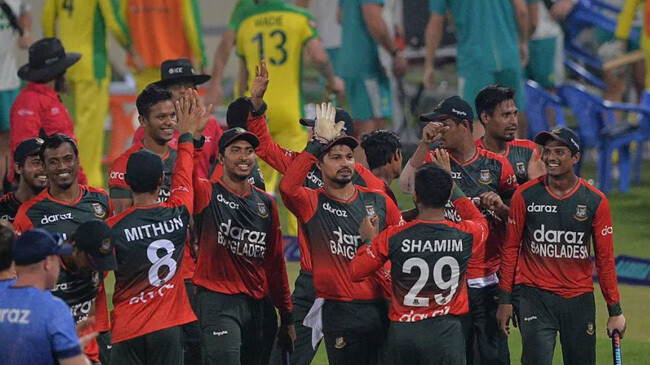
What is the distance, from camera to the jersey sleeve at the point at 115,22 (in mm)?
16234

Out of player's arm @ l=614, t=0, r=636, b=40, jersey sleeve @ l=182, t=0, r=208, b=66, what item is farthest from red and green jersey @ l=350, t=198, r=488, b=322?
player's arm @ l=614, t=0, r=636, b=40

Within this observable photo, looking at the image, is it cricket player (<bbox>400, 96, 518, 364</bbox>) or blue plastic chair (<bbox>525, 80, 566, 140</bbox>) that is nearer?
cricket player (<bbox>400, 96, 518, 364</bbox>)

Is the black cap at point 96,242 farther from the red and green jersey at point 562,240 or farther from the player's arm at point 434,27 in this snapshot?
the player's arm at point 434,27

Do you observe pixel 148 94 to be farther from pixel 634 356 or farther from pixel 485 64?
pixel 485 64

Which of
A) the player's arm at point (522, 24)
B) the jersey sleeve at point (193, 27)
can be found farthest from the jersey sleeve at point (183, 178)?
the player's arm at point (522, 24)

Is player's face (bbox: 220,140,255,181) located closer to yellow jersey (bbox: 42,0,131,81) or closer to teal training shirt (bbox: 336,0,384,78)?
teal training shirt (bbox: 336,0,384,78)

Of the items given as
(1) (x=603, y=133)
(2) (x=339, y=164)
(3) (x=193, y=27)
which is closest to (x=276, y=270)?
(2) (x=339, y=164)

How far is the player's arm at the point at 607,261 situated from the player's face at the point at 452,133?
1.19 metres

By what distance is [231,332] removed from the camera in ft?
30.7

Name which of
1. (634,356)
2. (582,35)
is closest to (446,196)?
(634,356)

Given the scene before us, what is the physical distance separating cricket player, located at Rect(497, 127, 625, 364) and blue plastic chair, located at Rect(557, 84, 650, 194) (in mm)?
8240

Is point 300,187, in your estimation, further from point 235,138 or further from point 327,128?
point 235,138

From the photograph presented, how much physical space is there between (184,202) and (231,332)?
1.03 m

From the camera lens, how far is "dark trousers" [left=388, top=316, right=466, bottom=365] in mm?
8758
